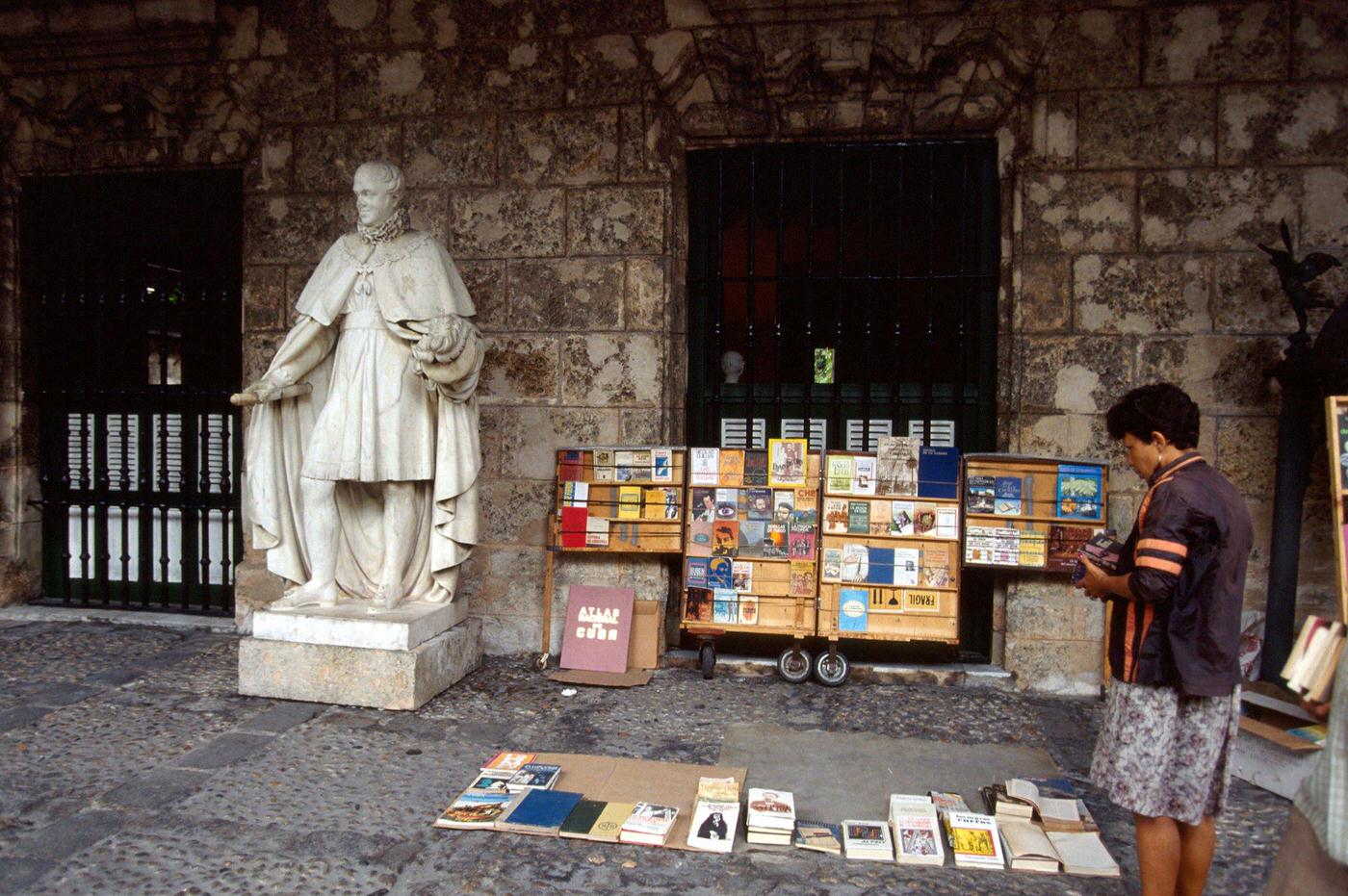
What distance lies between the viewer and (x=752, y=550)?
5043 millimetres

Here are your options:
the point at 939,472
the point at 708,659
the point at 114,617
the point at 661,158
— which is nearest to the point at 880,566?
the point at 939,472

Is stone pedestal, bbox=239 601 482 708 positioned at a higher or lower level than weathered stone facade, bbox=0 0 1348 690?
lower

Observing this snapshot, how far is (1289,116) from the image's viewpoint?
187 inches

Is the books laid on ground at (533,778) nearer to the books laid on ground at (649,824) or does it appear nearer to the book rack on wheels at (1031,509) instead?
the books laid on ground at (649,824)

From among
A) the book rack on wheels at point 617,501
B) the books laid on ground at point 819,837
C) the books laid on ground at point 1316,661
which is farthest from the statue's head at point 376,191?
the books laid on ground at point 1316,661

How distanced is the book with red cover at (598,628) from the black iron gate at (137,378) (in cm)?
254

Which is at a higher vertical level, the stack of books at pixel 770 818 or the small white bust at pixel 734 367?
the small white bust at pixel 734 367

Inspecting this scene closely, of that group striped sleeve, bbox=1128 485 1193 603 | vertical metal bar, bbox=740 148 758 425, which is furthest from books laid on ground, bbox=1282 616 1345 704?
vertical metal bar, bbox=740 148 758 425

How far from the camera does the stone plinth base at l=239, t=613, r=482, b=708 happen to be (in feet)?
14.1

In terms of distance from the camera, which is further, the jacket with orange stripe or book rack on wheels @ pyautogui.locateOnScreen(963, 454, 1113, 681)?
book rack on wheels @ pyautogui.locateOnScreen(963, 454, 1113, 681)

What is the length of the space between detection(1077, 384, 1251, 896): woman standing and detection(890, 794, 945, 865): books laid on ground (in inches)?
26.0

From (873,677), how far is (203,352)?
4.79 metres

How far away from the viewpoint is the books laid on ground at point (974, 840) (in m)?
2.95

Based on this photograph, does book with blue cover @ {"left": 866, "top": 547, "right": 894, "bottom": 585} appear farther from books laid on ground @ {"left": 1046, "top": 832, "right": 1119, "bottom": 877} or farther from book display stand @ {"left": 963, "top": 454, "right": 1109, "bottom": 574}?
books laid on ground @ {"left": 1046, "top": 832, "right": 1119, "bottom": 877}
